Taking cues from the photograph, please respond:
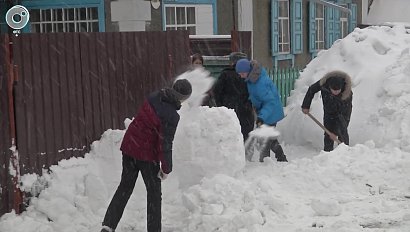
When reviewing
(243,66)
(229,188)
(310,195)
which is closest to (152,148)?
(229,188)

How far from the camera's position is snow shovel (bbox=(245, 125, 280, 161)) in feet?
25.8

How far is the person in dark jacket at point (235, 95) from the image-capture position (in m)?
7.82

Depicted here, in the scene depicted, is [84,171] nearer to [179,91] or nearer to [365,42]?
[179,91]

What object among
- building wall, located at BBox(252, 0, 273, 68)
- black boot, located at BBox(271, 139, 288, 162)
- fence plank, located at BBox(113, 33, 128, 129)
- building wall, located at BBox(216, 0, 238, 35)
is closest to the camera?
fence plank, located at BBox(113, 33, 128, 129)

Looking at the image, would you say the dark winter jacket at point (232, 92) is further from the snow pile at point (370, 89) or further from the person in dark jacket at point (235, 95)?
the snow pile at point (370, 89)

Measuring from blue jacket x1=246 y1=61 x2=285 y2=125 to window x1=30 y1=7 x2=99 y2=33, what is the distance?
18.4ft

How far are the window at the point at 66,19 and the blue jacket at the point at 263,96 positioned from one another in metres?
5.62

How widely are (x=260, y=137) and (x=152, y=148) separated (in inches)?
113

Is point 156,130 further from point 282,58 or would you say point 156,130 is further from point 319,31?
point 319,31

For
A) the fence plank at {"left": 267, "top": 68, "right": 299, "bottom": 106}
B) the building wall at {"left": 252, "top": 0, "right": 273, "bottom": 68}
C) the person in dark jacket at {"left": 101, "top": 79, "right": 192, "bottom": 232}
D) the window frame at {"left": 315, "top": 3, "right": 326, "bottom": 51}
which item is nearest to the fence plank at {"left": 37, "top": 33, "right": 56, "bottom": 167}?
the person in dark jacket at {"left": 101, "top": 79, "right": 192, "bottom": 232}

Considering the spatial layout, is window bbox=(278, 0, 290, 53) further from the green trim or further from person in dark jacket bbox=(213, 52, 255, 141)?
person in dark jacket bbox=(213, 52, 255, 141)

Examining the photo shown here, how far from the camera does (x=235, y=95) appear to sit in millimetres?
7840

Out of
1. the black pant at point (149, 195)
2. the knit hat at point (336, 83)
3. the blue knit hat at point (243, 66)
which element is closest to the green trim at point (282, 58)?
the knit hat at point (336, 83)

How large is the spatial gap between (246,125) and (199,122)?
146 cm
